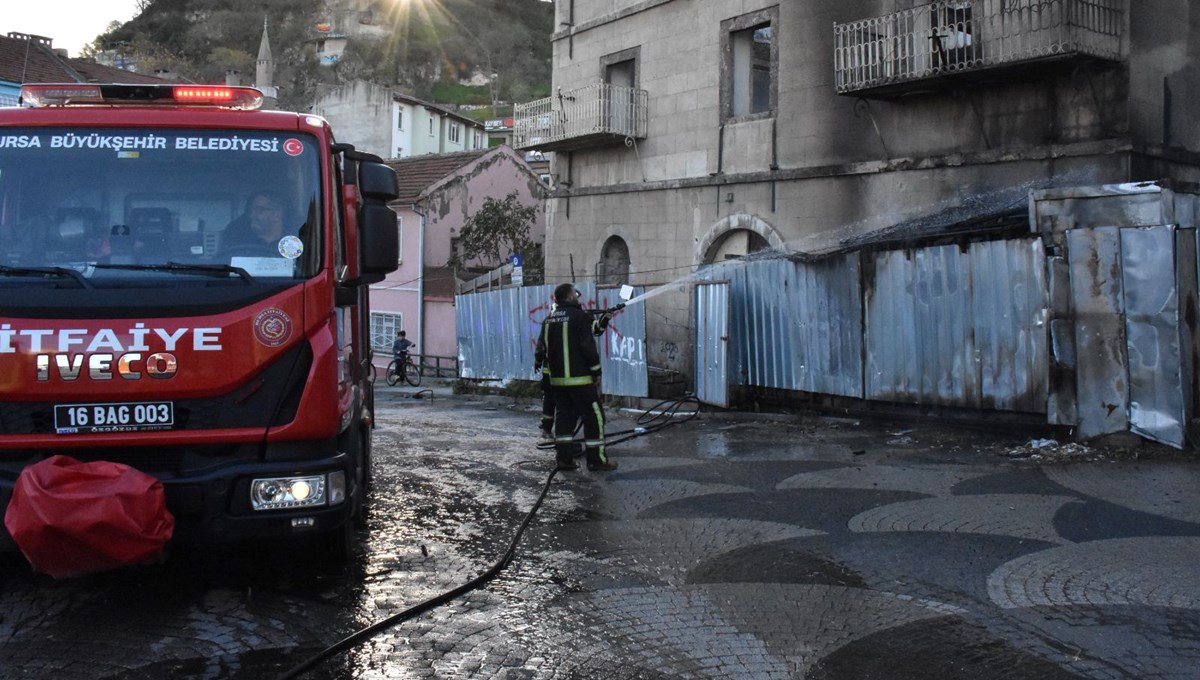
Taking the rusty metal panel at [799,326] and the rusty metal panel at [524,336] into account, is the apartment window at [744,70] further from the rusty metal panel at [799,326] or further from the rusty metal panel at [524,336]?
the rusty metal panel at [799,326]

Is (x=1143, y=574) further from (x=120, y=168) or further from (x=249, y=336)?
(x=120, y=168)

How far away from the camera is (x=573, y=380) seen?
9.61 m

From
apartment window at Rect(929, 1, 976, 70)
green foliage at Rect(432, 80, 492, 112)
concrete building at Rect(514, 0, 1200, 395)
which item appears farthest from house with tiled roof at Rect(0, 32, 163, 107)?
green foliage at Rect(432, 80, 492, 112)

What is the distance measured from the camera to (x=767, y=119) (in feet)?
59.0

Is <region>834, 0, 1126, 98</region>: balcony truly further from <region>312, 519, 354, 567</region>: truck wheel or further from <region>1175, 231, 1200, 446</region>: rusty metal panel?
<region>312, 519, 354, 567</region>: truck wheel

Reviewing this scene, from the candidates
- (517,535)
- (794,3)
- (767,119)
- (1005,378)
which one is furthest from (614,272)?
(517,535)

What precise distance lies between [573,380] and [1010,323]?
4583 millimetres

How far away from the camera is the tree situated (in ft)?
113

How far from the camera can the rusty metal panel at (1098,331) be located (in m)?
9.56

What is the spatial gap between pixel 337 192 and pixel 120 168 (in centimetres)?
112

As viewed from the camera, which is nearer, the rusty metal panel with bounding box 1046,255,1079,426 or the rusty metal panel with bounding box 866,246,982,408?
the rusty metal panel with bounding box 1046,255,1079,426

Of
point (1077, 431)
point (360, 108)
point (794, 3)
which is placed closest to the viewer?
point (1077, 431)

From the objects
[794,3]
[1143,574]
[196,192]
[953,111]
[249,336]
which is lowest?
[1143,574]

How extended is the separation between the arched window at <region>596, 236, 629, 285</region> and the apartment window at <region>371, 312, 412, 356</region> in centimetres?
1593
